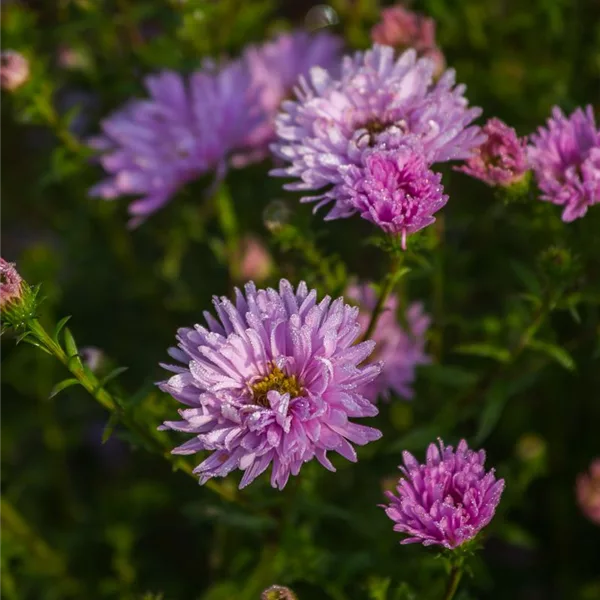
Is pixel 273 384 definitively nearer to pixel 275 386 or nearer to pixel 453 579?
pixel 275 386

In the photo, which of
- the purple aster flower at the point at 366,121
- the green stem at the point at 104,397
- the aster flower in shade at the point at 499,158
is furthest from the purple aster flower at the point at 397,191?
the green stem at the point at 104,397

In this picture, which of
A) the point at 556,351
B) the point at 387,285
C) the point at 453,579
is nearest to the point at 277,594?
the point at 453,579

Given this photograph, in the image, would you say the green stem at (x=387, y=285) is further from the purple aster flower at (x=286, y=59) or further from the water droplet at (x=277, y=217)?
the purple aster flower at (x=286, y=59)

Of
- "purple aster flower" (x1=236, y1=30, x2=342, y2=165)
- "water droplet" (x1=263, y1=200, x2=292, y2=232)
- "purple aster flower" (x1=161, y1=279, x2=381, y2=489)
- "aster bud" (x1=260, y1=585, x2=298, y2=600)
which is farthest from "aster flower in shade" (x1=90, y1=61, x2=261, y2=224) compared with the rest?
"aster bud" (x1=260, y1=585, x2=298, y2=600)

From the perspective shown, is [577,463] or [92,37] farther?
[92,37]

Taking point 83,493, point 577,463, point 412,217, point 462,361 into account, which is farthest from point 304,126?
point 83,493

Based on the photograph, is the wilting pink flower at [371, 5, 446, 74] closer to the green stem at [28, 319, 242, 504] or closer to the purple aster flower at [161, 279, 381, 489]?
the purple aster flower at [161, 279, 381, 489]

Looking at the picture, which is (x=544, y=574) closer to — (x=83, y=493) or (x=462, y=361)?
(x=462, y=361)

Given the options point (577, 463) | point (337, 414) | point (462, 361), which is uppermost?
point (337, 414)
